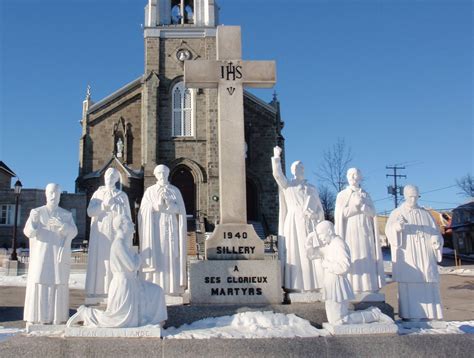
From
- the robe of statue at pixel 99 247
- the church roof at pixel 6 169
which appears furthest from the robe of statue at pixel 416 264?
the church roof at pixel 6 169

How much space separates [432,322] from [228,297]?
9.90 feet

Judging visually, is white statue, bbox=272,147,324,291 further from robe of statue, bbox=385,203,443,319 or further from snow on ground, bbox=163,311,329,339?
robe of statue, bbox=385,203,443,319

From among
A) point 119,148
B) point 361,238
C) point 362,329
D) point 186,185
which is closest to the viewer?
point 362,329

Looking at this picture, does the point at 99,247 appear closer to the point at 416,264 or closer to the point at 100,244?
the point at 100,244

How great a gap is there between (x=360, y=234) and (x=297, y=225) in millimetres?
1004

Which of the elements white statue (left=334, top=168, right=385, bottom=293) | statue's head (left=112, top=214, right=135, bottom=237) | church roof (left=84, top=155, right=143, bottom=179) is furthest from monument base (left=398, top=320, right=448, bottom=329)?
church roof (left=84, top=155, right=143, bottom=179)

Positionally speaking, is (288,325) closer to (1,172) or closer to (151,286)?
(151,286)

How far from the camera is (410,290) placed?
716 centimetres

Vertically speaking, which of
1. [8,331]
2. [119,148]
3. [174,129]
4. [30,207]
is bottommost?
[8,331]

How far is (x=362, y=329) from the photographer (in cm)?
600

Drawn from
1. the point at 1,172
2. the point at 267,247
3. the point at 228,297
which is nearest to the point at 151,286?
the point at 228,297

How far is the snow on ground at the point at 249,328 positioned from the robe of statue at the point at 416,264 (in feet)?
5.84

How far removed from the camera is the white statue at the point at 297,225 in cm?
735

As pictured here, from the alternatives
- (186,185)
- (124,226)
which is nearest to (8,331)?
(124,226)
